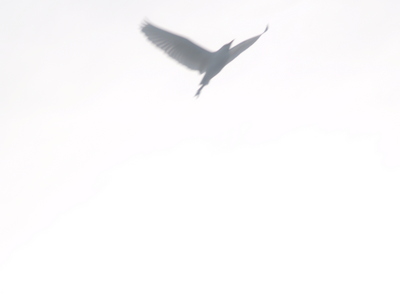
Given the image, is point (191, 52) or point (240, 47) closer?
point (240, 47)

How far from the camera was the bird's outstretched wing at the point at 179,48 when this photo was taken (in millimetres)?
13047

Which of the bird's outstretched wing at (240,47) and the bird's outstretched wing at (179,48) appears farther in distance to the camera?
the bird's outstretched wing at (179,48)

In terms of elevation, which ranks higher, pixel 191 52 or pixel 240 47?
pixel 191 52

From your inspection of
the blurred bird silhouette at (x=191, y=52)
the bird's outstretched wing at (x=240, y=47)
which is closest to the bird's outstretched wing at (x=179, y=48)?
the blurred bird silhouette at (x=191, y=52)

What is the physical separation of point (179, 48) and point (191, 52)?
380 millimetres

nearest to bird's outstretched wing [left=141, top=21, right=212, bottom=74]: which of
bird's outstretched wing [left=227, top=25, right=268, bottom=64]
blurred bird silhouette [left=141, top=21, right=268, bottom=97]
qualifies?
blurred bird silhouette [left=141, top=21, right=268, bottom=97]

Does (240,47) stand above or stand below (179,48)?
below

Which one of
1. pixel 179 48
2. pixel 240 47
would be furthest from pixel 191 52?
pixel 240 47

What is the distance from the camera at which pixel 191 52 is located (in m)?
13.4

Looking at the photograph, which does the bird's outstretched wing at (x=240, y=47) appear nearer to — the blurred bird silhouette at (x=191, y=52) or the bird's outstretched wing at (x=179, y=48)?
the blurred bird silhouette at (x=191, y=52)

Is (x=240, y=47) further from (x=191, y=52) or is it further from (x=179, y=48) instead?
(x=179, y=48)

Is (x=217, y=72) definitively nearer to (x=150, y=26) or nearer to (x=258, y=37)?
(x=258, y=37)

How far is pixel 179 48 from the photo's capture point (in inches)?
528

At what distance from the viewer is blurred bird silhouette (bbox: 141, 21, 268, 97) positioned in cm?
1257
